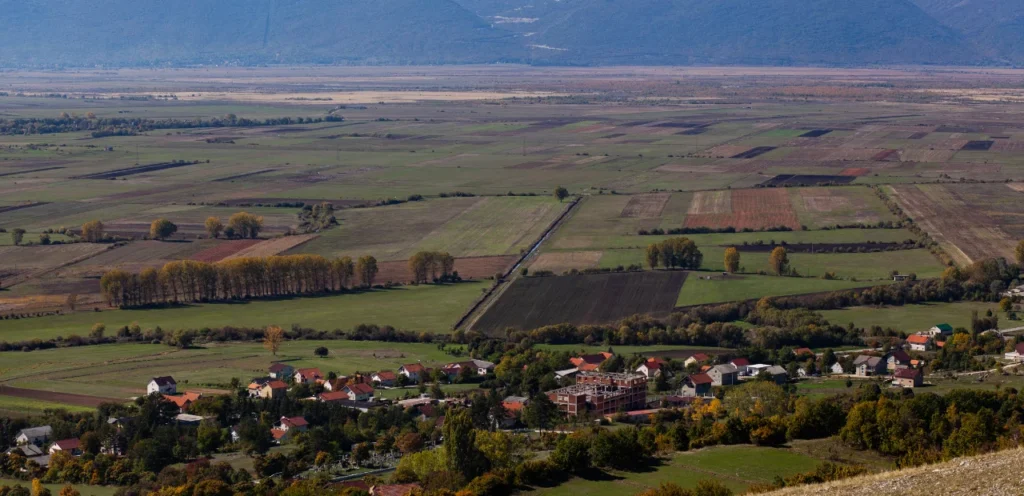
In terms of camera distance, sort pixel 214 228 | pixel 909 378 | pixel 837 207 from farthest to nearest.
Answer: pixel 837 207 < pixel 214 228 < pixel 909 378

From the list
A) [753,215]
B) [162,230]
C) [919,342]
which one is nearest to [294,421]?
[919,342]

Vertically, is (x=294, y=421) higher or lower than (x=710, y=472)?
lower

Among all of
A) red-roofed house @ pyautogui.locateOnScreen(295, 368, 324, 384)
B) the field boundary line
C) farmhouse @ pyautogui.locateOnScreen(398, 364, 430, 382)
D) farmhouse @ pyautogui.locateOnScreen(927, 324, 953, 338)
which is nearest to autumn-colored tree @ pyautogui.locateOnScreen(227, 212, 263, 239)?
the field boundary line

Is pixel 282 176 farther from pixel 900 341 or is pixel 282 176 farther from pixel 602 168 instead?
pixel 900 341

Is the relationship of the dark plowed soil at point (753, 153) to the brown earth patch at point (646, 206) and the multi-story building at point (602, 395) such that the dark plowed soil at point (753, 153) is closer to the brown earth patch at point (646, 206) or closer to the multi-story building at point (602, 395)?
the brown earth patch at point (646, 206)

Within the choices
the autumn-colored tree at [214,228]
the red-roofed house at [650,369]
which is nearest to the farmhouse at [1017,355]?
the red-roofed house at [650,369]

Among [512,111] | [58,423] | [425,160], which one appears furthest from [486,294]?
[512,111]

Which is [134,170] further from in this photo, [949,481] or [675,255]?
[949,481]
